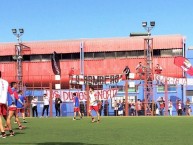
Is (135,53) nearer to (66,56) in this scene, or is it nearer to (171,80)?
(66,56)

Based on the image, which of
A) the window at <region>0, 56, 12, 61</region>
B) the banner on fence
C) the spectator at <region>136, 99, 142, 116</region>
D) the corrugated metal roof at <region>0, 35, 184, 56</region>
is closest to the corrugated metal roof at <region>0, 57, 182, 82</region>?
the window at <region>0, 56, 12, 61</region>

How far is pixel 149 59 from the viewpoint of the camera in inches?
1559

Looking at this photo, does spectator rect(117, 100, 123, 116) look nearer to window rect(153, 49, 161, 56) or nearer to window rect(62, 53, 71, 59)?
window rect(153, 49, 161, 56)

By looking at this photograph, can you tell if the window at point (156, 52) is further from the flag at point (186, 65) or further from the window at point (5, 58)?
the window at point (5, 58)

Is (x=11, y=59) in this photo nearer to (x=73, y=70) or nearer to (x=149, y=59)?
(x=73, y=70)

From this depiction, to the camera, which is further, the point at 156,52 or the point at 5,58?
the point at 5,58

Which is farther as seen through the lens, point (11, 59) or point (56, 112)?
point (11, 59)

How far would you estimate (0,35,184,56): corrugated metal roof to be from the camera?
44.0 metres

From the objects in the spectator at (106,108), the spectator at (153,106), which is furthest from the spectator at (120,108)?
the spectator at (153,106)

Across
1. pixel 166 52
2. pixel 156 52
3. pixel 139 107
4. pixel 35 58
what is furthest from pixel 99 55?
pixel 139 107

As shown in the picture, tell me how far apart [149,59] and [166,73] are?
3915 mm

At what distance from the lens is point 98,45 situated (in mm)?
46438

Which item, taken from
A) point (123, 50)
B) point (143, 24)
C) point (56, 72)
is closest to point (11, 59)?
point (56, 72)

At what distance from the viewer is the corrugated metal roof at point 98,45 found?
1731 inches
